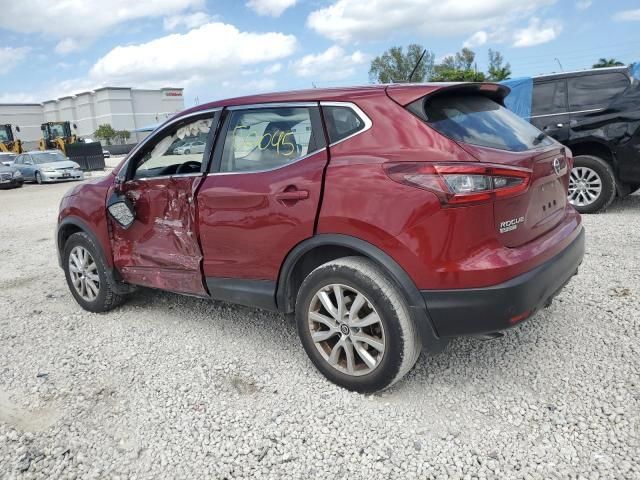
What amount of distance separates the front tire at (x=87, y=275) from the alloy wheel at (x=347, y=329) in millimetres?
2191

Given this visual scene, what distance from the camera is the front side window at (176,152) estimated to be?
356cm

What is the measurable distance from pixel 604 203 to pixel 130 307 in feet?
19.4

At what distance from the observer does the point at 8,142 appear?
35.8 meters

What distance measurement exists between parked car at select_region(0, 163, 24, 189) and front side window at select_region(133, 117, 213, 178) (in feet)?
61.9

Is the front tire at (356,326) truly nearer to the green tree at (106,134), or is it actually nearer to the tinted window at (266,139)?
the tinted window at (266,139)

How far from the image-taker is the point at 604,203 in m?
6.70

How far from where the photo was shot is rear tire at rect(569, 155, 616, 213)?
6.57m

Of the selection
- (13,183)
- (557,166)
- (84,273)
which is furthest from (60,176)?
(557,166)

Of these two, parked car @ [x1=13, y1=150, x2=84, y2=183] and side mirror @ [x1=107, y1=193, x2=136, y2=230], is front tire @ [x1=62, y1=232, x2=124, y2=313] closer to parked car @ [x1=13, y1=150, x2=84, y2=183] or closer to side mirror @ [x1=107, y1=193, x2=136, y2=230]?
side mirror @ [x1=107, y1=193, x2=136, y2=230]

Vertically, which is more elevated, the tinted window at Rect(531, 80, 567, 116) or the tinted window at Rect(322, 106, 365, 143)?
the tinted window at Rect(531, 80, 567, 116)

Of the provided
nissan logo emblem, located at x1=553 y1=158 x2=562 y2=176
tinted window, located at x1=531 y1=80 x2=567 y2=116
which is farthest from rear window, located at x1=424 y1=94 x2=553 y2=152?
tinted window, located at x1=531 y1=80 x2=567 y2=116

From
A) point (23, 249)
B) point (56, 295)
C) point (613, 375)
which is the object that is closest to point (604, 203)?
point (613, 375)

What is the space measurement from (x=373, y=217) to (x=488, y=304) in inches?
27.5

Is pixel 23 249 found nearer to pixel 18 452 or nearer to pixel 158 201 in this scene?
pixel 158 201
